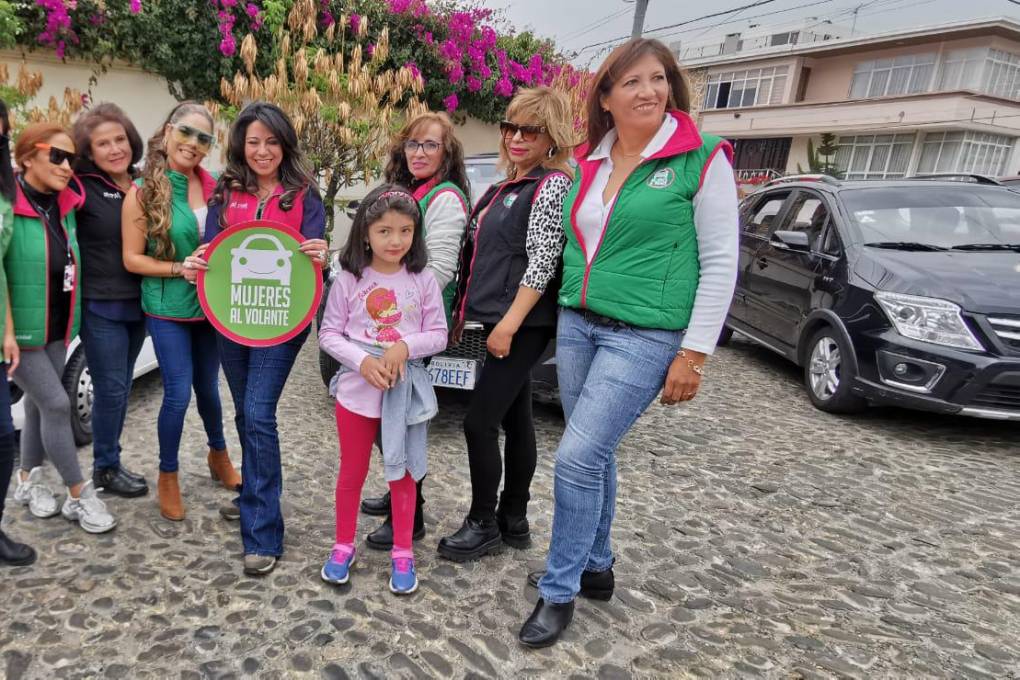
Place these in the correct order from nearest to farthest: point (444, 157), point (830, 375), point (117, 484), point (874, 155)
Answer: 1. point (444, 157)
2. point (117, 484)
3. point (830, 375)
4. point (874, 155)

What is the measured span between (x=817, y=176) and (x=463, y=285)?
5.37 metres

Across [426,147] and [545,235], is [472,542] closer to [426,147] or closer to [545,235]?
[545,235]

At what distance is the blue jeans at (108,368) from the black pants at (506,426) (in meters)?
1.62

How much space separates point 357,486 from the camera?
2652 mm

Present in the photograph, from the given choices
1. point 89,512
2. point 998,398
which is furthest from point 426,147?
point 998,398

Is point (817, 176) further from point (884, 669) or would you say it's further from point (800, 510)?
point (884, 669)

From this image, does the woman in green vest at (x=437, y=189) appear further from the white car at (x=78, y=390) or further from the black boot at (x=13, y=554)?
the white car at (x=78, y=390)

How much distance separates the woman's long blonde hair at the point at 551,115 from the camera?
255 cm

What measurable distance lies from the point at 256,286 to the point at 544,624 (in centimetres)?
172

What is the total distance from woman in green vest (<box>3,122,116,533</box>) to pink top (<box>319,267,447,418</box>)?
1137 millimetres

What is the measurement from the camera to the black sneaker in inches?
127

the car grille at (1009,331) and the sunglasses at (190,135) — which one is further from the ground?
the sunglasses at (190,135)

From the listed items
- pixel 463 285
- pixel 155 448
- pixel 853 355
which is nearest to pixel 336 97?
pixel 155 448

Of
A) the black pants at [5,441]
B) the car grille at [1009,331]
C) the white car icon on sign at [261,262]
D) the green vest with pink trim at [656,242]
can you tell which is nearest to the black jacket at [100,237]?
the black pants at [5,441]
